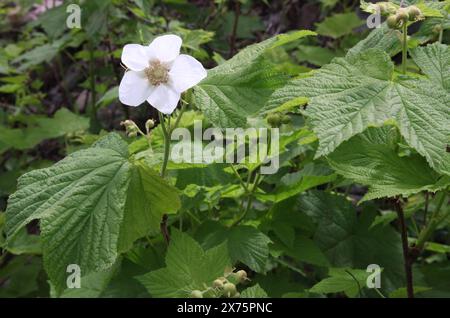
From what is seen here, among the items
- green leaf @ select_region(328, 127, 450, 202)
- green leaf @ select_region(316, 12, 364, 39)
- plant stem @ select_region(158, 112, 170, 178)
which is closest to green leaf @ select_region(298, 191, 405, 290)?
green leaf @ select_region(328, 127, 450, 202)

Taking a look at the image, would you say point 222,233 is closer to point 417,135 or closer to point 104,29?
point 417,135

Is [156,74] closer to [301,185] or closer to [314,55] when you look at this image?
[301,185]

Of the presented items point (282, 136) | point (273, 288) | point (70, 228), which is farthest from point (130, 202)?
point (273, 288)

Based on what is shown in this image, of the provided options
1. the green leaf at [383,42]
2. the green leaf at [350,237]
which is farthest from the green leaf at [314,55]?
the green leaf at [383,42]

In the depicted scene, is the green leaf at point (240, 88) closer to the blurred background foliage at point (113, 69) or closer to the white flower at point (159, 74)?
the white flower at point (159, 74)

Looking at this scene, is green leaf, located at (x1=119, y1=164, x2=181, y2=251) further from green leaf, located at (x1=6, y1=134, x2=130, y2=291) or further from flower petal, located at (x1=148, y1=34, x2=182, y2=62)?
flower petal, located at (x1=148, y1=34, x2=182, y2=62)

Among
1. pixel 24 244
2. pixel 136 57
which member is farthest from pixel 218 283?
pixel 24 244
